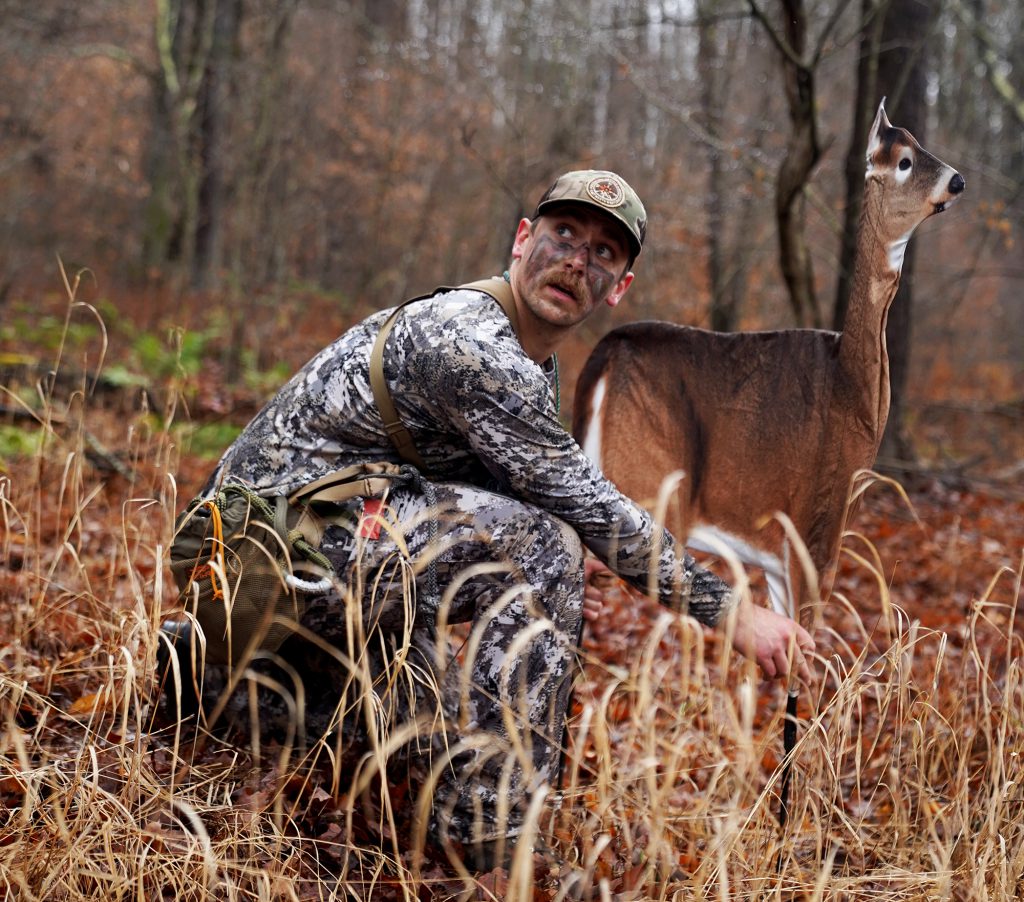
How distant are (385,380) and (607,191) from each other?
2.45 feet

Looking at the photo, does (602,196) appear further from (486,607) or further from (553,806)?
(553,806)

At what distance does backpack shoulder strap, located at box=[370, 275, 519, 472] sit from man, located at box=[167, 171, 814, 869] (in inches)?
0.9

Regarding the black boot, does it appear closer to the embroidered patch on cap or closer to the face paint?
the face paint

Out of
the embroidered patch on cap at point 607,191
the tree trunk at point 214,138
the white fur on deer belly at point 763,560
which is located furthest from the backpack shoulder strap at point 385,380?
the tree trunk at point 214,138

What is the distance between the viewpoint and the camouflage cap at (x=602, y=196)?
97.3 inches

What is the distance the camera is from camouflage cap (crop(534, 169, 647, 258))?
2471 mm

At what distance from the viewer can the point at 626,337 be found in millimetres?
2756

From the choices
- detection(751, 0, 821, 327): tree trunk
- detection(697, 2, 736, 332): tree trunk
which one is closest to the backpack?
detection(751, 0, 821, 327): tree trunk

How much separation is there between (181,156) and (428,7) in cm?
1119

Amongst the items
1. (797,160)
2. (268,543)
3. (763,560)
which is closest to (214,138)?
(797,160)

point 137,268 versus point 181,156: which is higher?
point 181,156

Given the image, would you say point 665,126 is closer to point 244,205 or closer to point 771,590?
point 244,205

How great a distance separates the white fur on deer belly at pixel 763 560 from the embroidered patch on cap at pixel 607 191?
862 mm

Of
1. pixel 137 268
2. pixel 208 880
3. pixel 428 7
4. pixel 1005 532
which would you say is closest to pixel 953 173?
pixel 208 880
